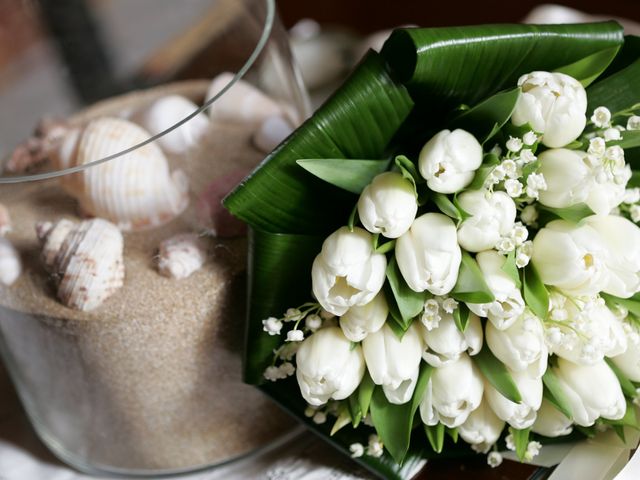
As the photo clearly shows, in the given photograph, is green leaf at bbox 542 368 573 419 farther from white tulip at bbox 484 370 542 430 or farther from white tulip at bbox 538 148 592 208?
white tulip at bbox 538 148 592 208

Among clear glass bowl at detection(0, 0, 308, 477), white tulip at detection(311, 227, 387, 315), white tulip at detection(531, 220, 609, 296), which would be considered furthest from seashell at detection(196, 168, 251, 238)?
white tulip at detection(531, 220, 609, 296)

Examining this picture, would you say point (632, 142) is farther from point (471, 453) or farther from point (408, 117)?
point (471, 453)

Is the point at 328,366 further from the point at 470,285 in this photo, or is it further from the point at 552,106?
the point at 552,106

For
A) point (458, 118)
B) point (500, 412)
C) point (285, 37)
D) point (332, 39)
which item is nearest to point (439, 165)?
point (458, 118)

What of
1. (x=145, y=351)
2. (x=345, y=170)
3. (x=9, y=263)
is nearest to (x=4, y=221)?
(x=9, y=263)

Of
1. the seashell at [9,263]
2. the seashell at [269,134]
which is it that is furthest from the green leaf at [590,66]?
the seashell at [9,263]

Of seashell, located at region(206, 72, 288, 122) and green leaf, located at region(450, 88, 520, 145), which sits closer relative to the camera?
green leaf, located at region(450, 88, 520, 145)
